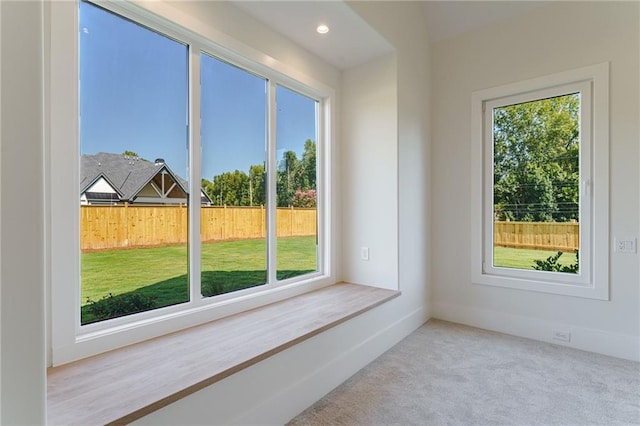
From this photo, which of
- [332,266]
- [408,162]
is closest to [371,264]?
[332,266]

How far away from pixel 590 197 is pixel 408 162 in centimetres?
152

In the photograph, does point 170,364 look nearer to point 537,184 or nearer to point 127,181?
point 127,181

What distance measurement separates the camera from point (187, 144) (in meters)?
1.98

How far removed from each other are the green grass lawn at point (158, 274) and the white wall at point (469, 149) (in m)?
1.92

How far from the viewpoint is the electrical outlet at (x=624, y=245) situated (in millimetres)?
2455

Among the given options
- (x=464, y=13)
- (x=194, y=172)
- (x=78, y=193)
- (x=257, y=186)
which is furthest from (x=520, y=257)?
(x=78, y=193)

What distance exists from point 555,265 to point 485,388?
1.49 metres

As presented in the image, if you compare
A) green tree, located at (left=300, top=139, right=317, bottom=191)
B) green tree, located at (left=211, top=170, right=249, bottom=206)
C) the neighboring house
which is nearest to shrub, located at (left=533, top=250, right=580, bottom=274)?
green tree, located at (left=300, top=139, right=317, bottom=191)

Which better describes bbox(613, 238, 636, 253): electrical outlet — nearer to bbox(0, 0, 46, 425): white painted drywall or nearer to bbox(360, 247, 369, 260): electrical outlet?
bbox(360, 247, 369, 260): electrical outlet

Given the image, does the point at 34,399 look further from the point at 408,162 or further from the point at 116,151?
the point at 408,162

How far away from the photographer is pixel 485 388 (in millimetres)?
2070

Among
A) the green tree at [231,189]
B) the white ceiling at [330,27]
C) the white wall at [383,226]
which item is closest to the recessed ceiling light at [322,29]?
the white ceiling at [330,27]

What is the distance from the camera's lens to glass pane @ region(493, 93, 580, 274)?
2770 mm

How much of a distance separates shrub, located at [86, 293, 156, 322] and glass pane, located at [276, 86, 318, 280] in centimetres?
105
